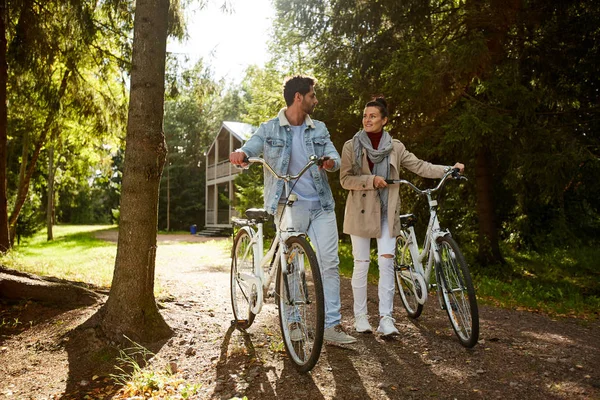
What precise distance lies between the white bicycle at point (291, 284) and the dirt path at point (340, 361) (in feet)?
0.63

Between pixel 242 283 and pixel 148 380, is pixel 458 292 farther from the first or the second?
pixel 148 380

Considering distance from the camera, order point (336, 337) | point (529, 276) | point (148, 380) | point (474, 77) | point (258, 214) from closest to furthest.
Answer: point (148, 380)
point (258, 214)
point (336, 337)
point (474, 77)
point (529, 276)

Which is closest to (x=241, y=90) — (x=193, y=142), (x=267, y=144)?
(x=193, y=142)

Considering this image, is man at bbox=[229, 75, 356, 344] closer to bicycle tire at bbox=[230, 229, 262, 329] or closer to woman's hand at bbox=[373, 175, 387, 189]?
woman's hand at bbox=[373, 175, 387, 189]

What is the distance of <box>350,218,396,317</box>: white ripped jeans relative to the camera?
429 centimetres

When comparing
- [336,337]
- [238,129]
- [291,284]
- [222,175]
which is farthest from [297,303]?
[222,175]

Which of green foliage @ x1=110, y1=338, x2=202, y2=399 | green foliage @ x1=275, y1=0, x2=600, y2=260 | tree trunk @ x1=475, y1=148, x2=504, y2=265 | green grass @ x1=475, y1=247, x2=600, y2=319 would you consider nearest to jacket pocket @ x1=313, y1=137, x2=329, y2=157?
green foliage @ x1=110, y1=338, x2=202, y2=399

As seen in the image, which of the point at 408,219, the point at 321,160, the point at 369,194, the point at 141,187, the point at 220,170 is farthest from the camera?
the point at 220,170

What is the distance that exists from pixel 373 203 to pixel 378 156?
41cm

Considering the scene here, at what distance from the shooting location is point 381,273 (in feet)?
14.2

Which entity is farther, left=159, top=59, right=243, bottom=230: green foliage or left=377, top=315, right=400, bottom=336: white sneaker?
left=159, top=59, right=243, bottom=230: green foliage

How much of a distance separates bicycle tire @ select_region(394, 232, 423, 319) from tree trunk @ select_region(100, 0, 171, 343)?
222 cm

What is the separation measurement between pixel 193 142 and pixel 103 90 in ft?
111

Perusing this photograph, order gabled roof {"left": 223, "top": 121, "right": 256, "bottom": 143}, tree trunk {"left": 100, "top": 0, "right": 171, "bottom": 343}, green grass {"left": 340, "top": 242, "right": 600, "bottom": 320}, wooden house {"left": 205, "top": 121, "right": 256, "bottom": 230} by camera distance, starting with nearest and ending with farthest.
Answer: tree trunk {"left": 100, "top": 0, "right": 171, "bottom": 343}, green grass {"left": 340, "top": 242, "right": 600, "bottom": 320}, gabled roof {"left": 223, "top": 121, "right": 256, "bottom": 143}, wooden house {"left": 205, "top": 121, "right": 256, "bottom": 230}
